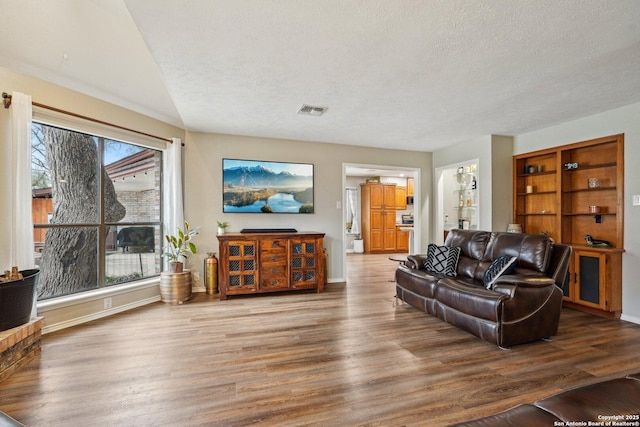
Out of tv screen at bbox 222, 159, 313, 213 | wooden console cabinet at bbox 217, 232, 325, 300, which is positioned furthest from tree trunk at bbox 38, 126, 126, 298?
tv screen at bbox 222, 159, 313, 213

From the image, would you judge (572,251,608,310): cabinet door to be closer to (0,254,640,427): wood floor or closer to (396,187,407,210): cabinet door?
(0,254,640,427): wood floor

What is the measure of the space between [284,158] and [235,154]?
2.64 feet

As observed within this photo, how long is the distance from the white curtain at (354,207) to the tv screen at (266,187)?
455cm

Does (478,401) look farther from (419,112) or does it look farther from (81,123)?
(81,123)

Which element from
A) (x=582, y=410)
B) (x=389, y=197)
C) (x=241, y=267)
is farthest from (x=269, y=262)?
(x=389, y=197)

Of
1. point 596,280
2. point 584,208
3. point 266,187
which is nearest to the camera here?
point 596,280

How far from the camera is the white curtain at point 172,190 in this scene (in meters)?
4.27

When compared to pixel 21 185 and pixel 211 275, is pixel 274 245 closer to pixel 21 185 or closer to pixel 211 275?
pixel 211 275

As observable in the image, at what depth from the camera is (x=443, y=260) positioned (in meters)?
3.75

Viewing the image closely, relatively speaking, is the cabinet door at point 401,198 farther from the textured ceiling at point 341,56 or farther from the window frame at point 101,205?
the window frame at point 101,205

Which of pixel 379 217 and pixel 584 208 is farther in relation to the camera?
pixel 379 217

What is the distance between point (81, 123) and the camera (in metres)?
3.27

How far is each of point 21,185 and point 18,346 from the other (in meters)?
1.40

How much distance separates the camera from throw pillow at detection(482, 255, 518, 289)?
3004mm
